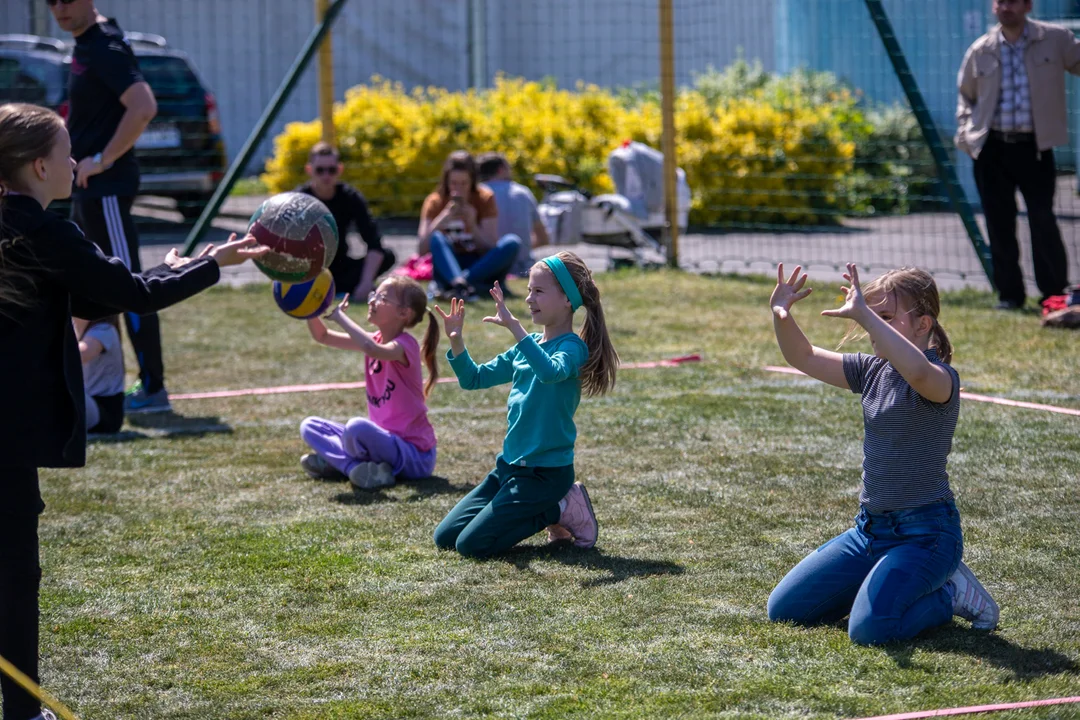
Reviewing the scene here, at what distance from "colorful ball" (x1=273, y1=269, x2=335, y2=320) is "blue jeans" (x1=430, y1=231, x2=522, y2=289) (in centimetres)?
536

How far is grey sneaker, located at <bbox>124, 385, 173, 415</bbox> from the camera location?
739cm

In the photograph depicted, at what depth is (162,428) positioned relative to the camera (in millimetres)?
7012

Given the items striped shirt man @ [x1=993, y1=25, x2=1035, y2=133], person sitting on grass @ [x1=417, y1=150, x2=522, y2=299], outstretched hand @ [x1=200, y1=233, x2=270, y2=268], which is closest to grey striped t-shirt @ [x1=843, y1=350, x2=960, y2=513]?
outstretched hand @ [x1=200, y1=233, x2=270, y2=268]

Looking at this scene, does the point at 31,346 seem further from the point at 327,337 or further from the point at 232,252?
the point at 327,337

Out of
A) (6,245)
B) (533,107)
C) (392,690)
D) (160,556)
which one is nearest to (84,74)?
(160,556)

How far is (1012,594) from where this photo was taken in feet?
13.9

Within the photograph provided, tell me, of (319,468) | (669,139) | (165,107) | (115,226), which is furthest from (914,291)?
(165,107)

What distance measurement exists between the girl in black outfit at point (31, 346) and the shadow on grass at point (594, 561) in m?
1.83

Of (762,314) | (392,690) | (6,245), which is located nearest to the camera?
(6,245)

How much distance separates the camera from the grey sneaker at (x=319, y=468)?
6004 mm

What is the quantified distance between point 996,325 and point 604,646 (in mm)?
6237

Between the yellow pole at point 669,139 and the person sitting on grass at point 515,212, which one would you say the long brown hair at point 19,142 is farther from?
the yellow pole at point 669,139

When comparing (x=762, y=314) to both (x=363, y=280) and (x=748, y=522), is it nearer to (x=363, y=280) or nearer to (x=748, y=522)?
(x=363, y=280)

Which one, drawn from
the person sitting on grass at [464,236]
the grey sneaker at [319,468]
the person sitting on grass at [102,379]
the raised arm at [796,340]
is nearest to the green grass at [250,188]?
the person sitting on grass at [464,236]
